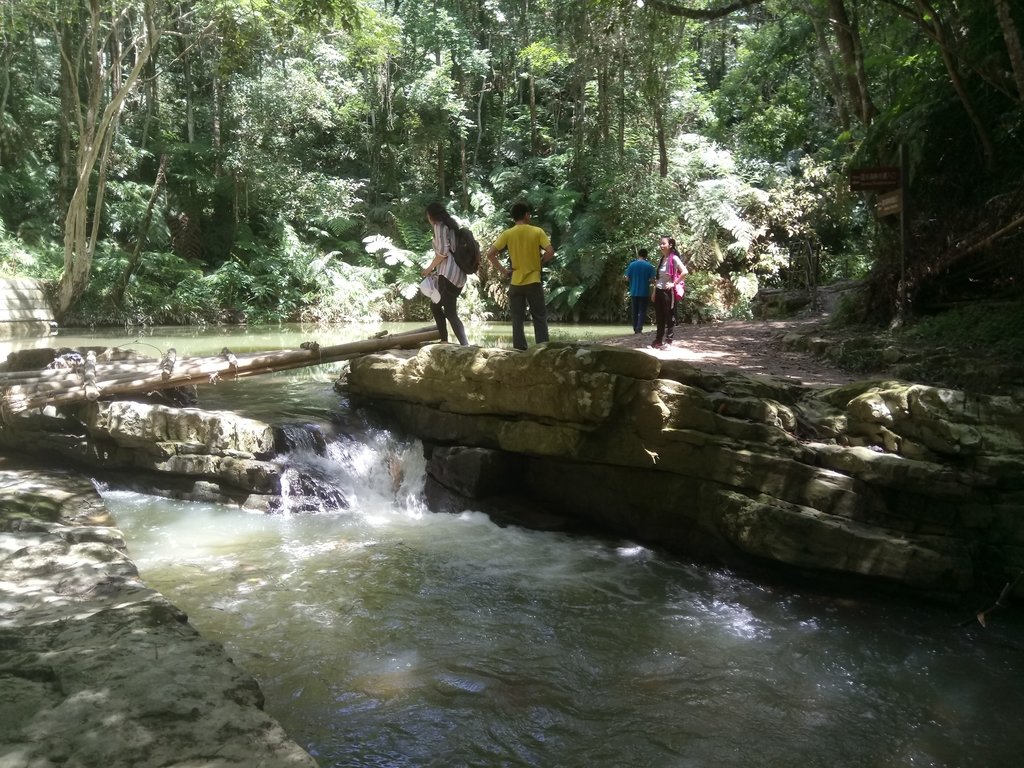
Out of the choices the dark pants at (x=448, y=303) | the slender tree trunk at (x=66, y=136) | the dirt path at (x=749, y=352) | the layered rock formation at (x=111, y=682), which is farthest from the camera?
the slender tree trunk at (x=66, y=136)

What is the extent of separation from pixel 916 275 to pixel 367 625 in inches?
327

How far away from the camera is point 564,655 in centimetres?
498

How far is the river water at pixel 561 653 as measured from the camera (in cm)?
399

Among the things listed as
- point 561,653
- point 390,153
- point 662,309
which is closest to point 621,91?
point 390,153

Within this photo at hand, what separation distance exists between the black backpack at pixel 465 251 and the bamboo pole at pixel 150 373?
1.83 m

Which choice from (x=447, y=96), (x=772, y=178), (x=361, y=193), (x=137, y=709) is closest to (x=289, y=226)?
(x=361, y=193)

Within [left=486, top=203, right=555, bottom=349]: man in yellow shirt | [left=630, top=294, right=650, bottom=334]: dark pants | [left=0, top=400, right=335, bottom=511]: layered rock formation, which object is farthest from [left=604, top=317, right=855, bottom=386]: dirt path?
[left=0, top=400, right=335, bottom=511]: layered rock formation

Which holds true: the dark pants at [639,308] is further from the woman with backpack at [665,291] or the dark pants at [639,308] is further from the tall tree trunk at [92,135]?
the tall tree trunk at [92,135]

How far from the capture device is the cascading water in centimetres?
398

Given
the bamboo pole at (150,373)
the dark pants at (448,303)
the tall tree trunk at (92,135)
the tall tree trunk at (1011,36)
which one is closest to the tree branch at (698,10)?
the tall tree trunk at (1011,36)

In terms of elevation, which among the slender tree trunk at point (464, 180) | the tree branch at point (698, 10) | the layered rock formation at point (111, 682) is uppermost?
the slender tree trunk at point (464, 180)

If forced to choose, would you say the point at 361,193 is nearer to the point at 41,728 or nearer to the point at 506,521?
the point at 506,521

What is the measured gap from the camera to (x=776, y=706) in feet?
14.4

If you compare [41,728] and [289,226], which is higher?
[289,226]
